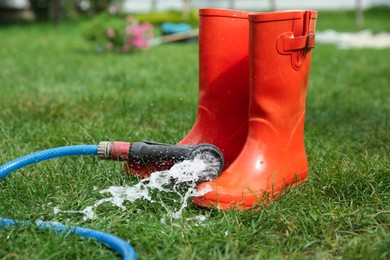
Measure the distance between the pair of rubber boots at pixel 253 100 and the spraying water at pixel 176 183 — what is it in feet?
0.19

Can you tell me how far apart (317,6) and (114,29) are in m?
15.1

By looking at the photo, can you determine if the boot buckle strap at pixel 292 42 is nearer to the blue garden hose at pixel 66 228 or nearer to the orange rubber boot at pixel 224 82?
the orange rubber boot at pixel 224 82

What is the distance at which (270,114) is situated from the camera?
1.70 metres

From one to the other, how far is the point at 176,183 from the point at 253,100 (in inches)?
13.7

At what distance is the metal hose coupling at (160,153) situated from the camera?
1.70m

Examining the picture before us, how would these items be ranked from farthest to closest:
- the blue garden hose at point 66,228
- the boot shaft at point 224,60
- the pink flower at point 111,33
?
the pink flower at point 111,33
the boot shaft at point 224,60
the blue garden hose at point 66,228

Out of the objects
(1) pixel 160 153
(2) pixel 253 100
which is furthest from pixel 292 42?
(1) pixel 160 153

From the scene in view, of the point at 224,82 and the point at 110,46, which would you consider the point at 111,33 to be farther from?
the point at 224,82

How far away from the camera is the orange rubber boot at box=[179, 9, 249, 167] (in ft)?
6.09

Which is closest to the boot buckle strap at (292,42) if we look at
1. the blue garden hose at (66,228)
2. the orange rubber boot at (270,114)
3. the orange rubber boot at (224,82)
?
the orange rubber boot at (270,114)

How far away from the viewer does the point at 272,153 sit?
5.61ft

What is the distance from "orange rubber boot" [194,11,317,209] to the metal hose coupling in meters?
0.07

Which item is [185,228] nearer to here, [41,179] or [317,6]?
[41,179]

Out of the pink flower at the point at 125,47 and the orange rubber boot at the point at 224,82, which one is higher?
the orange rubber boot at the point at 224,82
